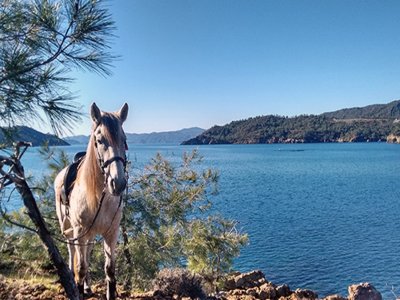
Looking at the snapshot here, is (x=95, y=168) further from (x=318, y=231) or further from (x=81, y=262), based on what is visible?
(x=318, y=231)

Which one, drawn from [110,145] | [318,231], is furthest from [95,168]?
[318,231]

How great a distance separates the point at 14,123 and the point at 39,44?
644mm

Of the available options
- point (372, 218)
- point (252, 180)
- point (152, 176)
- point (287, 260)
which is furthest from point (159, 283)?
point (252, 180)

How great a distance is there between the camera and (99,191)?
153 inches

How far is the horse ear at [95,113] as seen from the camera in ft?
11.3

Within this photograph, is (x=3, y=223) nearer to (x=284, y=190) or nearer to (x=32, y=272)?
(x=32, y=272)

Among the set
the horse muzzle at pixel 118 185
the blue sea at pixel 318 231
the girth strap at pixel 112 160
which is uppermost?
the girth strap at pixel 112 160

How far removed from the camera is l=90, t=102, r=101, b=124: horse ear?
345 centimetres

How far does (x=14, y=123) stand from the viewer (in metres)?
2.87

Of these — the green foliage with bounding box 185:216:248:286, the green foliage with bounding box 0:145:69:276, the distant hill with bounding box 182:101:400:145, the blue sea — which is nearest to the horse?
the green foliage with bounding box 0:145:69:276

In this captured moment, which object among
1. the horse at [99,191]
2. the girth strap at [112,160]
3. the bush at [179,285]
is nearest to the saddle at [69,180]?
the horse at [99,191]

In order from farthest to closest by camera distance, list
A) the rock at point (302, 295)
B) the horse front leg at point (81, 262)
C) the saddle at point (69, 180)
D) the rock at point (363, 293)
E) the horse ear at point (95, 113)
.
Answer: the rock at point (302, 295) < the rock at point (363, 293) < the saddle at point (69, 180) < the horse front leg at point (81, 262) < the horse ear at point (95, 113)

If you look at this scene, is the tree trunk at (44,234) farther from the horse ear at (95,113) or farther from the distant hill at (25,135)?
the horse ear at (95,113)

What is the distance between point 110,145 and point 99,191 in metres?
0.71
